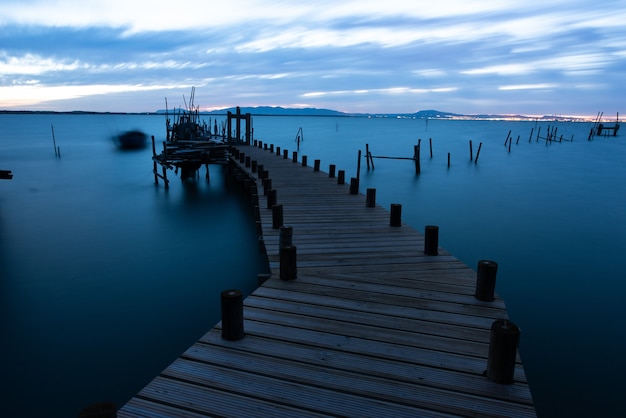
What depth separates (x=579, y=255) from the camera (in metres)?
14.3

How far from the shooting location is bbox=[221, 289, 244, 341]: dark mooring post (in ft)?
15.4

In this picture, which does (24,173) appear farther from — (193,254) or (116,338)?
(116,338)

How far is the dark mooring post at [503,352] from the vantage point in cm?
394

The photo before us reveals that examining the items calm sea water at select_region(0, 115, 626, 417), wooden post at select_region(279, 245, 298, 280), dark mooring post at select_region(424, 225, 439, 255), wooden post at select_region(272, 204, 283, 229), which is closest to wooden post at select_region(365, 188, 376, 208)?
wooden post at select_region(272, 204, 283, 229)

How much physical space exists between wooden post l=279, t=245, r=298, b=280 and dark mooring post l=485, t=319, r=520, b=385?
3.39 m

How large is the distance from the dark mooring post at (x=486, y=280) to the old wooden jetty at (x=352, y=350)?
0.26 ft

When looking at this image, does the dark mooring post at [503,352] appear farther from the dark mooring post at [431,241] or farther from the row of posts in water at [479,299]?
the dark mooring post at [431,241]

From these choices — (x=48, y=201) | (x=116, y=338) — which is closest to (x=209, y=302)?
(x=116, y=338)

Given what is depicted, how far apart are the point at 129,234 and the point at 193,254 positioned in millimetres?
4244

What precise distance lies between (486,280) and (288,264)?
3033 millimetres

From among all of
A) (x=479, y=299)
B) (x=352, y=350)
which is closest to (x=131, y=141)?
(x=479, y=299)

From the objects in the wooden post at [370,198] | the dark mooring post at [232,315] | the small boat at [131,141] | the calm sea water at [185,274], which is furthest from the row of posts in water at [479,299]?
the small boat at [131,141]

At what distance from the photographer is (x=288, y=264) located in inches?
261

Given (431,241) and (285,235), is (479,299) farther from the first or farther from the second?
(285,235)
